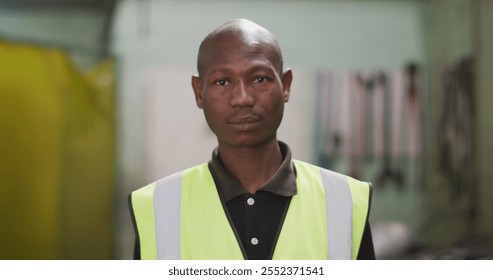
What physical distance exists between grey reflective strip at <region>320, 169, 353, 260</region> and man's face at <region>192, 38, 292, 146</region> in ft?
0.43

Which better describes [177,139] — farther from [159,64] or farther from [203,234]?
[203,234]

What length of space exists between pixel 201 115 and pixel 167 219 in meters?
1.80

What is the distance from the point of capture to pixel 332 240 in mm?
873

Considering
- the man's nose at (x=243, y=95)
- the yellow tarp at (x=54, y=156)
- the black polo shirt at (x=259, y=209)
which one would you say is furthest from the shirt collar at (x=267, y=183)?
the yellow tarp at (x=54, y=156)

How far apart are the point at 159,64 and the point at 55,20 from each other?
1.56ft

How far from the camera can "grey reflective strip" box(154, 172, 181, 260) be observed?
2.84 ft

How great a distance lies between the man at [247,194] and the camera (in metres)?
0.84

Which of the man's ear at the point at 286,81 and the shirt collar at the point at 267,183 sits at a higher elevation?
the man's ear at the point at 286,81

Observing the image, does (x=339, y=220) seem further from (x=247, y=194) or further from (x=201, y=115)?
(x=201, y=115)

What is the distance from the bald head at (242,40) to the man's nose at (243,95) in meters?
0.05

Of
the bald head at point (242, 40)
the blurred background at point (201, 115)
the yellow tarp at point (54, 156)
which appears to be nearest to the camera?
the bald head at point (242, 40)

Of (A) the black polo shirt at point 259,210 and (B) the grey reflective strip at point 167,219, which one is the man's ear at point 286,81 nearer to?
(A) the black polo shirt at point 259,210

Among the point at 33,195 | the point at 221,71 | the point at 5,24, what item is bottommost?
the point at 33,195
